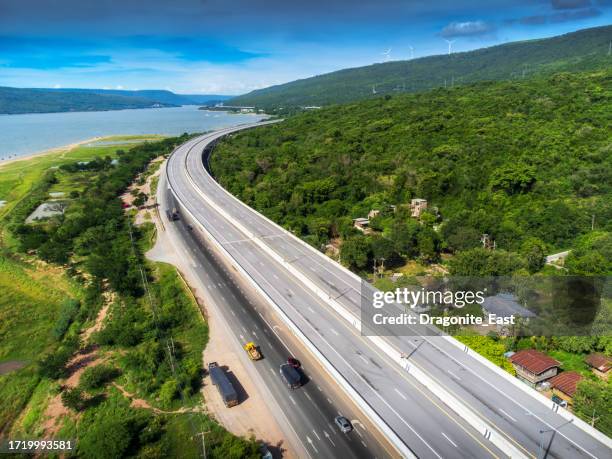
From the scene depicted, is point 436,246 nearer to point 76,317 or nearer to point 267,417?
point 267,417

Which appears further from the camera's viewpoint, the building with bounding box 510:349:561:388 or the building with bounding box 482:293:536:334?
the building with bounding box 482:293:536:334

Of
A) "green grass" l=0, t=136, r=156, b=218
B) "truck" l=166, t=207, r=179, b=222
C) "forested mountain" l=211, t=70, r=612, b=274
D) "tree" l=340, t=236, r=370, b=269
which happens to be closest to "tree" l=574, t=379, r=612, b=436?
"forested mountain" l=211, t=70, r=612, b=274

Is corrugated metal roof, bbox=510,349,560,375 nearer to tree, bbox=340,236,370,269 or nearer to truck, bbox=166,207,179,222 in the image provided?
tree, bbox=340,236,370,269

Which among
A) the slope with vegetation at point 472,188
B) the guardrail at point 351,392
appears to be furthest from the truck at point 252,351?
the slope with vegetation at point 472,188

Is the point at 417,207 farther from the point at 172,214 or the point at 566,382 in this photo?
the point at 172,214

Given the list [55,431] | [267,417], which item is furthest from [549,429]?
[55,431]

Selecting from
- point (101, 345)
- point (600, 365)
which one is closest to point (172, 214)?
point (101, 345)
